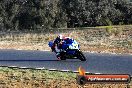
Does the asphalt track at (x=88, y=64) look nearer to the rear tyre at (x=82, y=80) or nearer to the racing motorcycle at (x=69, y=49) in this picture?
the racing motorcycle at (x=69, y=49)

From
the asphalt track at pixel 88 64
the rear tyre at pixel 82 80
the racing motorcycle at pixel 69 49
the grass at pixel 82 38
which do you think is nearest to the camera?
the rear tyre at pixel 82 80

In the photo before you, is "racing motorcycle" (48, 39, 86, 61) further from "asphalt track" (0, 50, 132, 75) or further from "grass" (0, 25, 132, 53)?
"grass" (0, 25, 132, 53)

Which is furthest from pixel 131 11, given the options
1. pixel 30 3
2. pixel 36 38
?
pixel 36 38

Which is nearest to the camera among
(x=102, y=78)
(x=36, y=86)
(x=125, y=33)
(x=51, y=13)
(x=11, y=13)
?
(x=102, y=78)

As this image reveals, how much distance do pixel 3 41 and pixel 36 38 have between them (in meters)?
4.02

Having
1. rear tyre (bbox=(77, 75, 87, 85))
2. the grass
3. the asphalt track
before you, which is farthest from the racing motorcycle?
the grass

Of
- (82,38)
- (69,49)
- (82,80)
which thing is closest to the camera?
(82,80)

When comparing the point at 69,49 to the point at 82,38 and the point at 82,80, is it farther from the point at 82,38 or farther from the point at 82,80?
the point at 82,38

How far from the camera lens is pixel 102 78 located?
16266 millimetres

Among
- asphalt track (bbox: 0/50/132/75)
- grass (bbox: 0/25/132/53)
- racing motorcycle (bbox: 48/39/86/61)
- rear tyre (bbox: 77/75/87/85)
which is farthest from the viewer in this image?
grass (bbox: 0/25/132/53)

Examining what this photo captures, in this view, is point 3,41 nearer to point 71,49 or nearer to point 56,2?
point 56,2

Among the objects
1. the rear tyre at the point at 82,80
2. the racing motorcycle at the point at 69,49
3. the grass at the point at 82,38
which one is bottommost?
the rear tyre at the point at 82,80

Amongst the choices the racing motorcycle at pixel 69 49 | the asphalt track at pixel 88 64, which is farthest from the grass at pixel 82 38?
the racing motorcycle at pixel 69 49

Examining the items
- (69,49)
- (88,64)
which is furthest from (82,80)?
A: (88,64)
